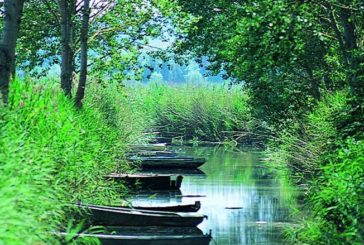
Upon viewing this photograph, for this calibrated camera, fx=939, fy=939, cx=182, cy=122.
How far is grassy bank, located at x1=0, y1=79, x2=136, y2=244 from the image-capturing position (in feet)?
27.7

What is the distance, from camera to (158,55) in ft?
102

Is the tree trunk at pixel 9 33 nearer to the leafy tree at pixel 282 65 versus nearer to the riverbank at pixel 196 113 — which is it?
the leafy tree at pixel 282 65

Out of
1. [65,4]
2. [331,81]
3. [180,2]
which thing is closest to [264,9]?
[65,4]

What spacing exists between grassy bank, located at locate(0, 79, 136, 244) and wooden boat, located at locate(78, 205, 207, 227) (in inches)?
14.6

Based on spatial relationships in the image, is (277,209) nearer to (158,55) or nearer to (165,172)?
(158,55)

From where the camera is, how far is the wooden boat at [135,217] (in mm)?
16000

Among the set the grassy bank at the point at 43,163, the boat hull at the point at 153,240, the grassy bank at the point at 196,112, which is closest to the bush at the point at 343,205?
the boat hull at the point at 153,240

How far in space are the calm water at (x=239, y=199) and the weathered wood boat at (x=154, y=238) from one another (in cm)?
227

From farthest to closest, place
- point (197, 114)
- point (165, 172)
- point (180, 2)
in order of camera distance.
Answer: point (197, 114)
point (165, 172)
point (180, 2)

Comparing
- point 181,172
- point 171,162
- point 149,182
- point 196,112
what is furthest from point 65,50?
point 196,112

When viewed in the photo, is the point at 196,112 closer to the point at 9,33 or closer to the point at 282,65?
the point at 282,65

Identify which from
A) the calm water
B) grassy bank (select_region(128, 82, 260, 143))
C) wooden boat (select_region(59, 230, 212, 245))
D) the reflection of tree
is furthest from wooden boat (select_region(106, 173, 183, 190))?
grassy bank (select_region(128, 82, 260, 143))

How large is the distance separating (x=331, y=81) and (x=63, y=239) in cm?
1701

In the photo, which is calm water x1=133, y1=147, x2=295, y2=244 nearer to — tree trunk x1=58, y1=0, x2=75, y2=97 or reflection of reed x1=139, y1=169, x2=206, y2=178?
reflection of reed x1=139, y1=169, x2=206, y2=178
